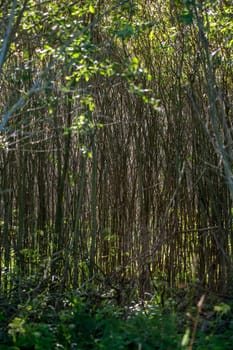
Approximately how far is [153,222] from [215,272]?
77 centimetres

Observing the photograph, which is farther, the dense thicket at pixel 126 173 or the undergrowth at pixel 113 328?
the dense thicket at pixel 126 173

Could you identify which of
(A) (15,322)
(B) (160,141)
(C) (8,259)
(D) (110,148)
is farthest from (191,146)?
(A) (15,322)

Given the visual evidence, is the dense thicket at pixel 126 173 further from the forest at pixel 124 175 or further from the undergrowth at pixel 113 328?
the undergrowth at pixel 113 328

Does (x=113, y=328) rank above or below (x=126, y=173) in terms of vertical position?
below

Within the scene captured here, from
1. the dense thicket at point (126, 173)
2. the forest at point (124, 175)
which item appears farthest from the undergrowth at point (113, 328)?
the dense thicket at point (126, 173)

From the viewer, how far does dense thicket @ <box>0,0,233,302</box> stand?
20.8ft

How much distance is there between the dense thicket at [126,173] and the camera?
6352 mm

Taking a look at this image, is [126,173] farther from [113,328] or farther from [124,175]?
[113,328]

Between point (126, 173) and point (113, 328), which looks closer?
point (113, 328)

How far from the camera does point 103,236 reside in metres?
6.79

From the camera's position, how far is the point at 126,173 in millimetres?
6887

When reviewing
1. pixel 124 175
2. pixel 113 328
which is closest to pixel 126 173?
pixel 124 175

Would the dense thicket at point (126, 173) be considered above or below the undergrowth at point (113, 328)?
above

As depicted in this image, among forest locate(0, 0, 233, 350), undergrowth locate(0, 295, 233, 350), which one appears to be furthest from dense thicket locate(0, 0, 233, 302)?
undergrowth locate(0, 295, 233, 350)
